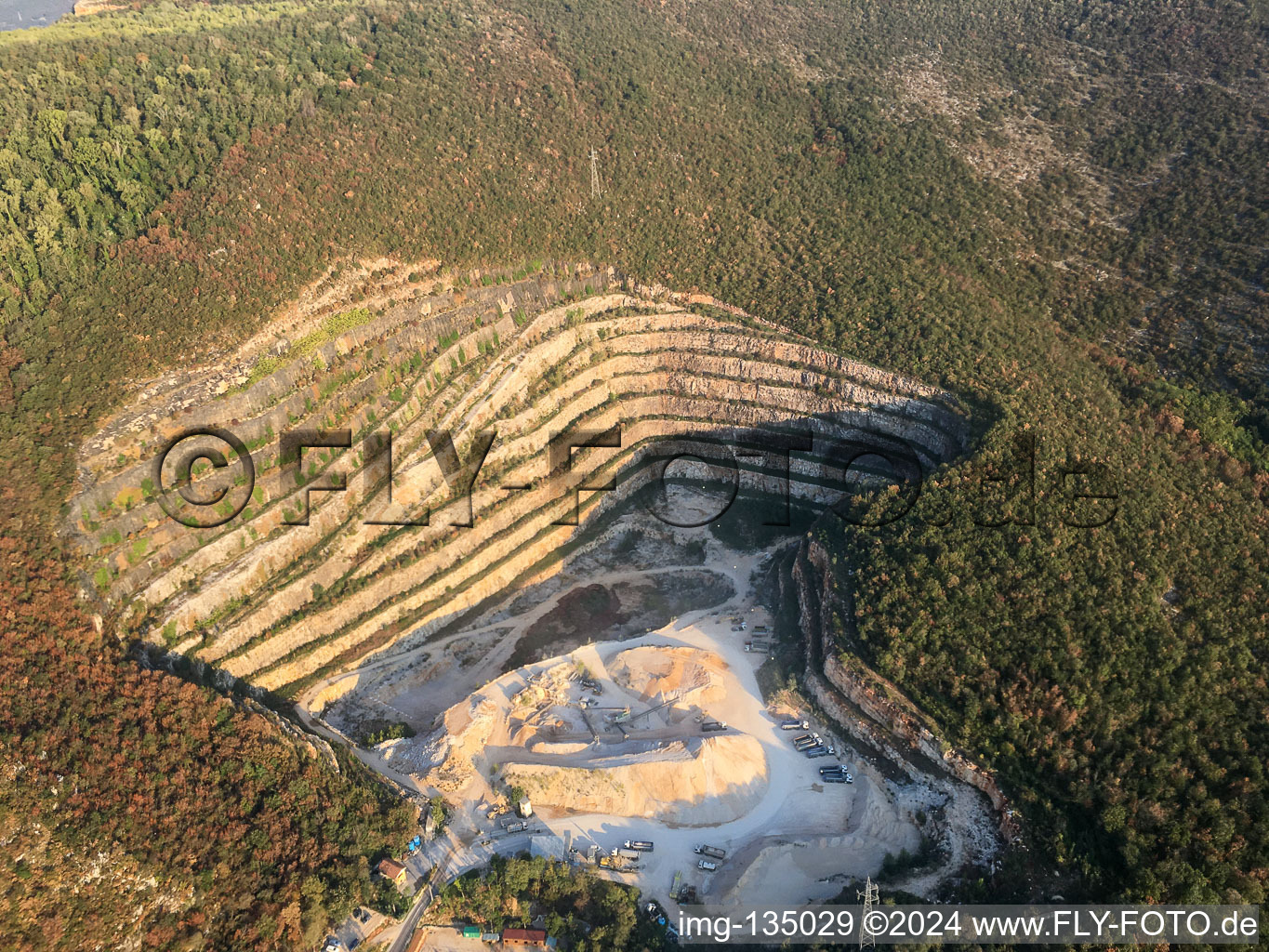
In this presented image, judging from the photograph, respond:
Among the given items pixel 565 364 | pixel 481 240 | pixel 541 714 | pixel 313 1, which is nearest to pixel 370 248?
pixel 481 240

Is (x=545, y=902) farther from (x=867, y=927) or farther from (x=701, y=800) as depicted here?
(x=867, y=927)

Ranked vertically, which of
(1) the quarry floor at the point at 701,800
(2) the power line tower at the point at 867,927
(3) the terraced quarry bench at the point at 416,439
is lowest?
(2) the power line tower at the point at 867,927

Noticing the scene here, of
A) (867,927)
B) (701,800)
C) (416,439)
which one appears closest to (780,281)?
(416,439)

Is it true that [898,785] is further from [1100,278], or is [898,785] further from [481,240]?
[481,240]

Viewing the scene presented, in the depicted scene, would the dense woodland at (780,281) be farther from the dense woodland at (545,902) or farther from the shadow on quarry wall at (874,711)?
the dense woodland at (545,902)

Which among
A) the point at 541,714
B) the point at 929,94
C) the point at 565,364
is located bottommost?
the point at 541,714

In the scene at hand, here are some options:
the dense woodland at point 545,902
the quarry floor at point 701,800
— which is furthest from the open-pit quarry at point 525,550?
the dense woodland at point 545,902
